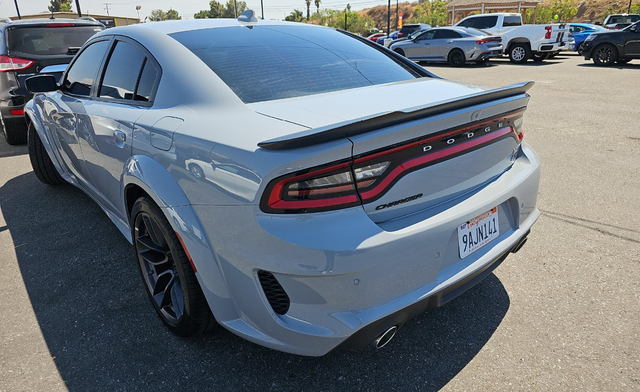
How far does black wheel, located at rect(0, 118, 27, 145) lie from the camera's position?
258 inches

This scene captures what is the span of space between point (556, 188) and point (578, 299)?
2002 mm

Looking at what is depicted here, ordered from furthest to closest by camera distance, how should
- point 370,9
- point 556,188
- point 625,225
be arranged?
point 370,9, point 556,188, point 625,225

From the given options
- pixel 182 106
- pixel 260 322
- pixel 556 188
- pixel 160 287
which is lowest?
pixel 556 188

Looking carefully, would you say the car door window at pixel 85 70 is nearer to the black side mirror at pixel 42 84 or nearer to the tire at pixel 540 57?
the black side mirror at pixel 42 84

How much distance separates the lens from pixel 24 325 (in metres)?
2.54

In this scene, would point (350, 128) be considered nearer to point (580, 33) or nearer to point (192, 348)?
point (192, 348)

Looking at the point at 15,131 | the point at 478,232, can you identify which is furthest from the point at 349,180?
the point at 15,131

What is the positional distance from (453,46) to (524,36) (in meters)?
2.64

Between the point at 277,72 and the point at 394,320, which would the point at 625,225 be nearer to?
the point at 394,320

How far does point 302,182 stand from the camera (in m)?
1.59

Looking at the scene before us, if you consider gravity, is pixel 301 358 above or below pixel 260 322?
below

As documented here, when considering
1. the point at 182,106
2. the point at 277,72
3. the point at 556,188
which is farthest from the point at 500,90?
the point at 556,188

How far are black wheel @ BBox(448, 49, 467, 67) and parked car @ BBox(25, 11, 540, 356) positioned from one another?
49.8 ft

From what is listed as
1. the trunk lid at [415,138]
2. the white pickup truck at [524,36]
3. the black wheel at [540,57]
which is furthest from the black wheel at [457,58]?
the trunk lid at [415,138]
